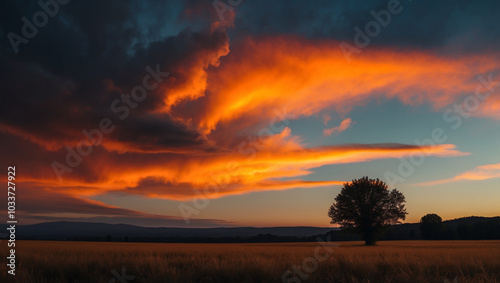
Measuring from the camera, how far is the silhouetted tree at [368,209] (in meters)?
53.5

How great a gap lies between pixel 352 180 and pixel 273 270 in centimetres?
5172

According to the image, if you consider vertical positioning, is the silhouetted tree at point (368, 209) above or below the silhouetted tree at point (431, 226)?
above

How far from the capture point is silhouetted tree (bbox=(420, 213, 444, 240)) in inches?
4274

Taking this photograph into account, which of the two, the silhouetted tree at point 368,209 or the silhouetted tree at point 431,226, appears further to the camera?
the silhouetted tree at point 431,226

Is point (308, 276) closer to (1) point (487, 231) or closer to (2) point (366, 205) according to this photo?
(2) point (366, 205)

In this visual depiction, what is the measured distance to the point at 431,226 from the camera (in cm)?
10975

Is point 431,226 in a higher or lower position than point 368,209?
lower

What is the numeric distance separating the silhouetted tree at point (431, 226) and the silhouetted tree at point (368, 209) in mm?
67155

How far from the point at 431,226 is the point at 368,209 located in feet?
235

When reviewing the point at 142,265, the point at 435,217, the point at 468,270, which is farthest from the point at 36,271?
the point at 435,217

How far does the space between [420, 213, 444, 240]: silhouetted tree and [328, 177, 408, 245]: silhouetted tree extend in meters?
67.2

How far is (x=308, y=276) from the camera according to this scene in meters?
7.72

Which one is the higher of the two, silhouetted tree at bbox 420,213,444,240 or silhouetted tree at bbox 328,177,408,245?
silhouetted tree at bbox 328,177,408,245

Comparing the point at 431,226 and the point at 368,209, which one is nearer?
the point at 368,209
